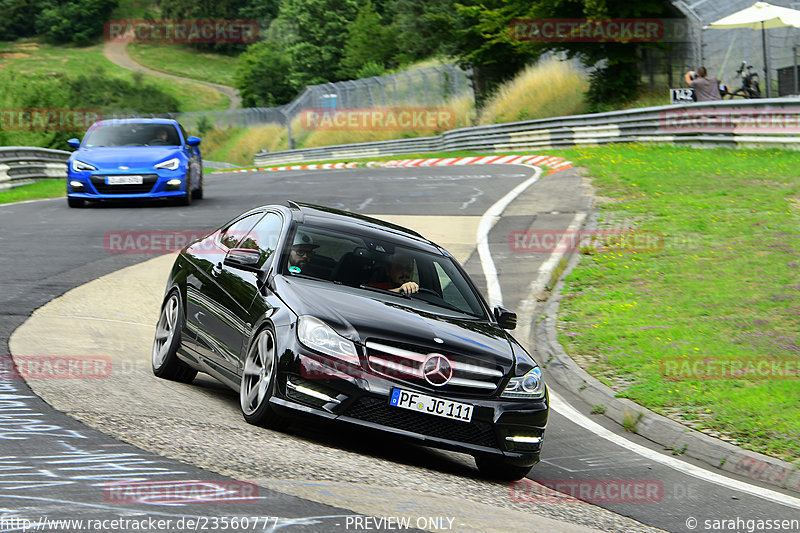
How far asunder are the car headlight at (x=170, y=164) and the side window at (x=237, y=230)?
12.4 meters

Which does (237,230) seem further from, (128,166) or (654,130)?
(654,130)

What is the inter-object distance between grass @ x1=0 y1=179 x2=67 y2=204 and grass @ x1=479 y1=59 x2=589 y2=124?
69.1 feet

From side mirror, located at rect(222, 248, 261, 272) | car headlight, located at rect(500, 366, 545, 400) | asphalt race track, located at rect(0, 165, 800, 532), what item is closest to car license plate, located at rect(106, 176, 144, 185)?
asphalt race track, located at rect(0, 165, 800, 532)

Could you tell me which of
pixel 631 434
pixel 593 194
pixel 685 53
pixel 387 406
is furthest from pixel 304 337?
pixel 685 53

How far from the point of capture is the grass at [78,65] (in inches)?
4729

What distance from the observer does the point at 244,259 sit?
768 centimetres

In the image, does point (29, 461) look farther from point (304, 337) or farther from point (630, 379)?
point (630, 379)

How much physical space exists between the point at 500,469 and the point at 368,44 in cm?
8570

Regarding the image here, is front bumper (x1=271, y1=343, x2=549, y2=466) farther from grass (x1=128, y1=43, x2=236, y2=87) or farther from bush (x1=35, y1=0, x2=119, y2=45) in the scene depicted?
bush (x1=35, y1=0, x2=119, y2=45)

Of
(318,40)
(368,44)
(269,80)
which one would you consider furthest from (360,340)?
(269,80)

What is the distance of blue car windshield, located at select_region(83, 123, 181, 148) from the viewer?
70.7 feet

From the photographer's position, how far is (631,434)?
858 centimetres

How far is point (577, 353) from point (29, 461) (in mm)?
6565

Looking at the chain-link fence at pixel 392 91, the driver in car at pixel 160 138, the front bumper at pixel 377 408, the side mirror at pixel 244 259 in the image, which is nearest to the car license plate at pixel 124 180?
the driver in car at pixel 160 138
